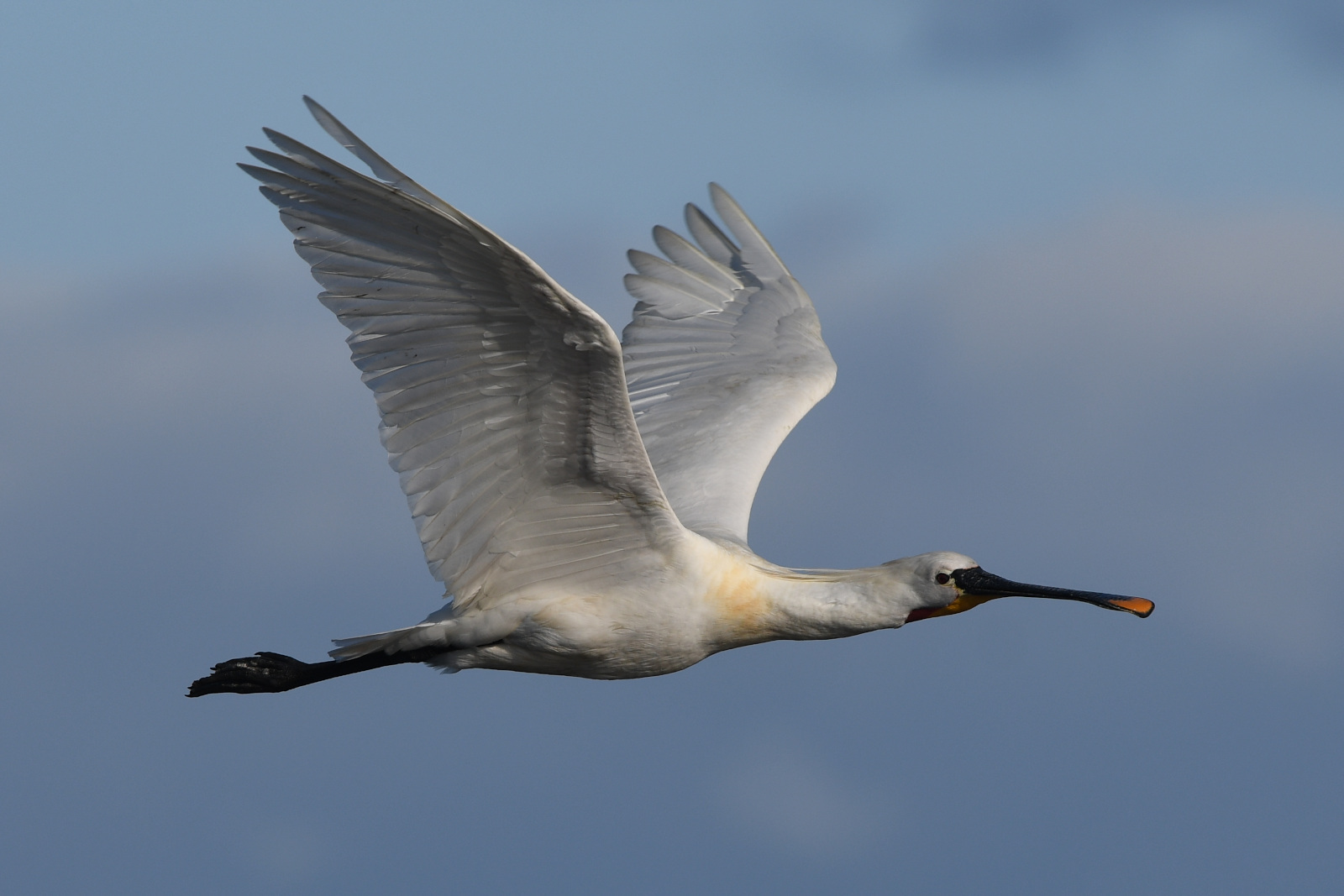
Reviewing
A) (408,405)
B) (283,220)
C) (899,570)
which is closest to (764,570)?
(899,570)

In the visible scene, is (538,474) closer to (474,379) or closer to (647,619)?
(474,379)

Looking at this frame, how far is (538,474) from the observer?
35.0 ft

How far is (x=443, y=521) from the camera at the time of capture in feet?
35.7

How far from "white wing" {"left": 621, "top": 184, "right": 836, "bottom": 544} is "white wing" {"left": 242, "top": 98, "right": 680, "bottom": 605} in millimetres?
2154

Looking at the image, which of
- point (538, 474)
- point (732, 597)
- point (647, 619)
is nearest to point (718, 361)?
point (732, 597)

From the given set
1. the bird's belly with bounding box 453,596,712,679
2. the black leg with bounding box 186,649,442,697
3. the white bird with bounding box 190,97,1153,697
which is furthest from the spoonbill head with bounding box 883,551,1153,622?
the black leg with bounding box 186,649,442,697

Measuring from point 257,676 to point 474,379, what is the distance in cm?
361

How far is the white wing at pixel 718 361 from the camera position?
13586 mm

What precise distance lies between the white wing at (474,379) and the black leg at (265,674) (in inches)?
59.4

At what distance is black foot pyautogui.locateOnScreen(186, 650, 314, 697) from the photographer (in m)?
12.4

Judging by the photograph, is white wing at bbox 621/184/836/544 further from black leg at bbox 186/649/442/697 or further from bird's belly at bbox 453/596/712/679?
black leg at bbox 186/649/442/697

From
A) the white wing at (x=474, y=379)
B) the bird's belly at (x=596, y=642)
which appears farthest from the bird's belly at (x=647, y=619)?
the white wing at (x=474, y=379)

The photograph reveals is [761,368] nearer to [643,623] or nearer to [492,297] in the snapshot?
[643,623]

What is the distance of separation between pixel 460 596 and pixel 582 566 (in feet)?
2.69
